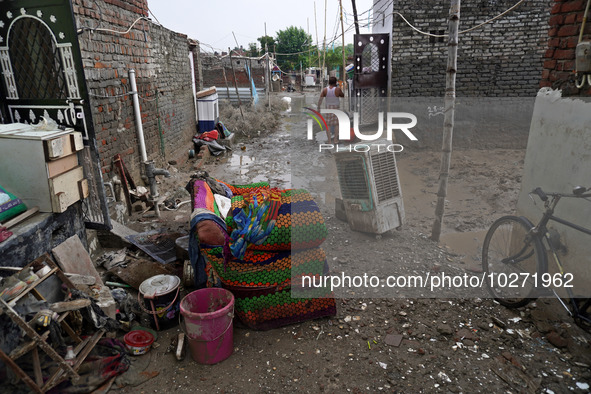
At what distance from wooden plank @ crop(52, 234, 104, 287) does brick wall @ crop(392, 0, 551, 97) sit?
7.21 metres

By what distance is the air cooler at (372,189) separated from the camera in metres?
4.35

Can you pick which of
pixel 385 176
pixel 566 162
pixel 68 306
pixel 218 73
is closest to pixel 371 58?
pixel 385 176

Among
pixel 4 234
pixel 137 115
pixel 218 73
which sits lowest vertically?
pixel 4 234

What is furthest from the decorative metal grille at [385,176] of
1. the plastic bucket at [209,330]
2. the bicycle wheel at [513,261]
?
the plastic bucket at [209,330]

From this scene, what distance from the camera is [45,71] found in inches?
147

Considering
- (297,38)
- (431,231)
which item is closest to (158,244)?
(431,231)

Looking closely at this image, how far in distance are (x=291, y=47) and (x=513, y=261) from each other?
46012mm

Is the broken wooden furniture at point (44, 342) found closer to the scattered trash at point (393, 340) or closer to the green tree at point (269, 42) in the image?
the scattered trash at point (393, 340)

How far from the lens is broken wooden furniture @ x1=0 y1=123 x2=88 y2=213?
3129 millimetres

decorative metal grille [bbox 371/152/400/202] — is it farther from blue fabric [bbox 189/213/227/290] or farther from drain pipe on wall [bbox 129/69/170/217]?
drain pipe on wall [bbox 129/69/170/217]

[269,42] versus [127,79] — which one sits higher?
[269,42]

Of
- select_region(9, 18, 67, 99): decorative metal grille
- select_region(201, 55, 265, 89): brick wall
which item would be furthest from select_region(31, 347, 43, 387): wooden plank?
select_region(201, 55, 265, 89): brick wall

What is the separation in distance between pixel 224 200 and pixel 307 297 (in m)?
1.42

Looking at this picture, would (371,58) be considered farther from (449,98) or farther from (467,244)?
(467,244)
